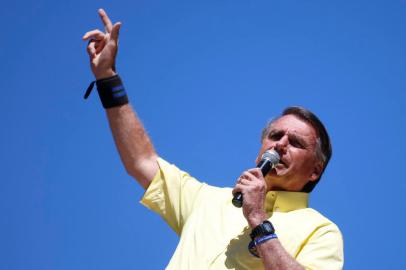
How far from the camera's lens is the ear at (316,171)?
15.2 feet

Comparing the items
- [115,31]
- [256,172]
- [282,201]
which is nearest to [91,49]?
[115,31]

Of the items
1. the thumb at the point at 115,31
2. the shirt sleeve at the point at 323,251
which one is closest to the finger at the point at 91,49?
the thumb at the point at 115,31

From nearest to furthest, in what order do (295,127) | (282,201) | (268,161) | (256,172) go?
(256,172) < (268,161) < (282,201) < (295,127)

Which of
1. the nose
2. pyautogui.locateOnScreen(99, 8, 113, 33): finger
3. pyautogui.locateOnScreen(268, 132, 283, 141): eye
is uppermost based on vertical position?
pyautogui.locateOnScreen(99, 8, 113, 33): finger

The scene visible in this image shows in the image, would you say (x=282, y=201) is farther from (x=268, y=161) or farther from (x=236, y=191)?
(x=236, y=191)

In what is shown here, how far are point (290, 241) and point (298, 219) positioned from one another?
201 millimetres

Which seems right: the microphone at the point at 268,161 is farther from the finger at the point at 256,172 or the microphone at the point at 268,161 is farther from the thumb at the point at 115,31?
the thumb at the point at 115,31

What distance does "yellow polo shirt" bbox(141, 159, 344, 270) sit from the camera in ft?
12.8

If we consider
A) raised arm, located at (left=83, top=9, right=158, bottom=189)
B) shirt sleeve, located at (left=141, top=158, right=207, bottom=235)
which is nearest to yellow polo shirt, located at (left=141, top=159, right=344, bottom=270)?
shirt sleeve, located at (left=141, top=158, right=207, bottom=235)

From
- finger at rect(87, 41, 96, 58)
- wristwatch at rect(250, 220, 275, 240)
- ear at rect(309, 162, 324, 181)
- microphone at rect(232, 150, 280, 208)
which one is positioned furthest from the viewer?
ear at rect(309, 162, 324, 181)

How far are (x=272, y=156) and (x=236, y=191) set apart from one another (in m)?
0.45

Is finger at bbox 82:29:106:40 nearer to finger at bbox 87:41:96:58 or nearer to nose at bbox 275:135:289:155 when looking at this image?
finger at bbox 87:41:96:58

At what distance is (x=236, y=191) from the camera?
3.79m

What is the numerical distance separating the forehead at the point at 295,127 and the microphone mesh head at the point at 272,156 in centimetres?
42
